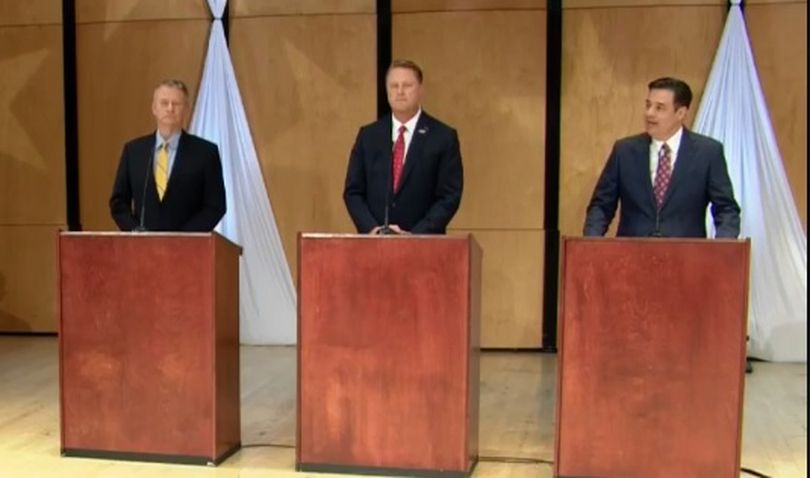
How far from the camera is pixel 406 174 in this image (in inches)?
115

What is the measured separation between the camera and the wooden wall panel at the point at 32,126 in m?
5.22

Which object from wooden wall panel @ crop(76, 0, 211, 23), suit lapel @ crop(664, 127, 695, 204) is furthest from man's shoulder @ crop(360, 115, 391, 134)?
wooden wall panel @ crop(76, 0, 211, 23)

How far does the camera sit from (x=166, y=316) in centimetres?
273

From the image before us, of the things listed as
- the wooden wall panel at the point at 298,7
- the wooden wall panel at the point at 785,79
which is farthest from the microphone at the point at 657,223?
the wooden wall panel at the point at 298,7

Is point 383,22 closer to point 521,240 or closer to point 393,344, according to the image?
point 521,240

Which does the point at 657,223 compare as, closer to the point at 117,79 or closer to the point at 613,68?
the point at 613,68

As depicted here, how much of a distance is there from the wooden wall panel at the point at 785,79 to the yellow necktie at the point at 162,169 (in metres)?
3.31

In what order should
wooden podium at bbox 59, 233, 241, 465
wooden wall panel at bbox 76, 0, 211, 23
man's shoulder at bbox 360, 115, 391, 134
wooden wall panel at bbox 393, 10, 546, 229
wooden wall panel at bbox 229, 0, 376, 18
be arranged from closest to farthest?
1. wooden podium at bbox 59, 233, 241, 465
2. man's shoulder at bbox 360, 115, 391, 134
3. wooden wall panel at bbox 393, 10, 546, 229
4. wooden wall panel at bbox 229, 0, 376, 18
5. wooden wall panel at bbox 76, 0, 211, 23

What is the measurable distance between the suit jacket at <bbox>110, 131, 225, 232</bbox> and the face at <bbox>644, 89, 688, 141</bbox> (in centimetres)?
158

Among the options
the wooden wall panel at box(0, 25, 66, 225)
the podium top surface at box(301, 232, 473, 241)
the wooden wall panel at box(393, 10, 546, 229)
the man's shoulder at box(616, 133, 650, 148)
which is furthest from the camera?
the wooden wall panel at box(0, 25, 66, 225)

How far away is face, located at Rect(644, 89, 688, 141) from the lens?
9.03ft

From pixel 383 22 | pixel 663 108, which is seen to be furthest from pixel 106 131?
pixel 663 108

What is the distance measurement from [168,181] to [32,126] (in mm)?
2674

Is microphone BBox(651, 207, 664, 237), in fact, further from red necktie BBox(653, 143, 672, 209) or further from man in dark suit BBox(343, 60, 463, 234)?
man in dark suit BBox(343, 60, 463, 234)
